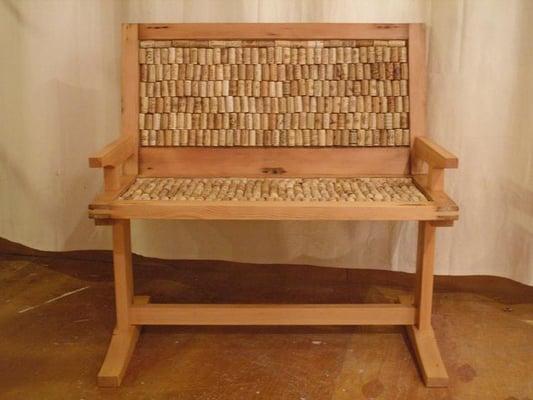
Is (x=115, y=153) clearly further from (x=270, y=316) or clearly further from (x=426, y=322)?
(x=426, y=322)

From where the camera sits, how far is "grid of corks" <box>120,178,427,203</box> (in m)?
1.72

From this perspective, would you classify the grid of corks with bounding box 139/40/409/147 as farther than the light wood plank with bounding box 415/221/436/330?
Yes

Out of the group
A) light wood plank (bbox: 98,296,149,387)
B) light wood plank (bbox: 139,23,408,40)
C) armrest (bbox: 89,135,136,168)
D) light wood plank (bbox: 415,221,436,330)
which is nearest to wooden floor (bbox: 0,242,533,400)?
light wood plank (bbox: 98,296,149,387)

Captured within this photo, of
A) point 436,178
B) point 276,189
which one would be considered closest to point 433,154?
point 436,178

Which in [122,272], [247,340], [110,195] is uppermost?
[110,195]

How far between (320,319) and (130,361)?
56 cm

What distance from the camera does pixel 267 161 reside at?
1.98 m

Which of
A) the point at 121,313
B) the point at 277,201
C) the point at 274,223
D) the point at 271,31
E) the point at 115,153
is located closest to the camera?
the point at 277,201

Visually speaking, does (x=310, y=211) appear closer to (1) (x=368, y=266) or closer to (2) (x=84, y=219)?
(1) (x=368, y=266)

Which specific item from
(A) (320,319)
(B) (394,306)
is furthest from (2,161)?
(B) (394,306)

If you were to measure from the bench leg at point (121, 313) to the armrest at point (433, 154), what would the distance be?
0.86 metres

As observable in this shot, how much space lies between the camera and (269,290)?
7.72 ft

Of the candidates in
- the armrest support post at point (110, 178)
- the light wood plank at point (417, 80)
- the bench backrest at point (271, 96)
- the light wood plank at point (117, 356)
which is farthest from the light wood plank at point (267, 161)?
the light wood plank at point (117, 356)

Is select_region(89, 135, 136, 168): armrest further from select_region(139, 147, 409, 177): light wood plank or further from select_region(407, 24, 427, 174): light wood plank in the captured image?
select_region(407, 24, 427, 174): light wood plank
